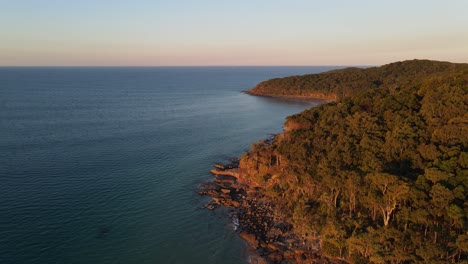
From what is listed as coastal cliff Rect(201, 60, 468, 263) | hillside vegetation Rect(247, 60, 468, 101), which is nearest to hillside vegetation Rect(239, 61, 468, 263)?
coastal cliff Rect(201, 60, 468, 263)

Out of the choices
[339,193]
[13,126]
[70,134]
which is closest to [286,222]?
[339,193]

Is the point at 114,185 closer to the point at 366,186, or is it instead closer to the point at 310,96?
the point at 366,186

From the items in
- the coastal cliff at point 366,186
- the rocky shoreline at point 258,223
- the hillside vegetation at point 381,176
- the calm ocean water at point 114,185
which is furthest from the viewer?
the calm ocean water at point 114,185

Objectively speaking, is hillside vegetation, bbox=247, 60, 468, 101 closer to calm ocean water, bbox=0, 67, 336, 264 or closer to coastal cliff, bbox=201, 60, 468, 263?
calm ocean water, bbox=0, 67, 336, 264

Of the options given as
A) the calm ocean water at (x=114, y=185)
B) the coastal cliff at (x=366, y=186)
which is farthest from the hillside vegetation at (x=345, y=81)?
the coastal cliff at (x=366, y=186)

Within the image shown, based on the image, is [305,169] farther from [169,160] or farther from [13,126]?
[13,126]

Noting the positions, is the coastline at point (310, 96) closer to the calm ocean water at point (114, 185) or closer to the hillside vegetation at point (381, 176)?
the calm ocean water at point (114, 185)
